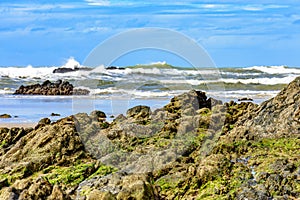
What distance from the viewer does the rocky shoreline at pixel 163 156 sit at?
19.7ft

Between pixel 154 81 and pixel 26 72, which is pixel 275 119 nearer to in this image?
pixel 154 81

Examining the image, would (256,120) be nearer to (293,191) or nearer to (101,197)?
(293,191)

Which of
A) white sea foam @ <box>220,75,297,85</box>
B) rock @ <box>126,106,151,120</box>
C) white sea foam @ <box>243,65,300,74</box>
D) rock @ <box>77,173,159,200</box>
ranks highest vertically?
white sea foam @ <box>243,65,300,74</box>

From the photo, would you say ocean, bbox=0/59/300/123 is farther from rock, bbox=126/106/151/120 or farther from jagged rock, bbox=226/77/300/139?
jagged rock, bbox=226/77/300/139

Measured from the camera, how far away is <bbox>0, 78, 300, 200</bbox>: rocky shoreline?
19.7 feet

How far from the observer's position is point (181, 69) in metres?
44.3

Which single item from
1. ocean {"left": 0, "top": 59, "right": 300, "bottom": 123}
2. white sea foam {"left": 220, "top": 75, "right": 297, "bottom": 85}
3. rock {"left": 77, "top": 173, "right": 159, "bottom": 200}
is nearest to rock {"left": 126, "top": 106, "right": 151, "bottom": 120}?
rock {"left": 77, "top": 173, "right": 159, "bottom": 200}

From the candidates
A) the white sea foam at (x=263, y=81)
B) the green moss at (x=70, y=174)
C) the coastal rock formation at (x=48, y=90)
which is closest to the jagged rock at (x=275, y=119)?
the green moss at (x=70, y=174)

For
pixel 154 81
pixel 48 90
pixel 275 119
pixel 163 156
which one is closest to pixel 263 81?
pixel 154 81

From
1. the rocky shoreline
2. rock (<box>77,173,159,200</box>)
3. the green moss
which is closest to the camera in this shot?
rock (<box>77,173,159,200</box>)

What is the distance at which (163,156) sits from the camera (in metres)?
7.03

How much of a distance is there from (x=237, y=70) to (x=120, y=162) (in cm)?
4051

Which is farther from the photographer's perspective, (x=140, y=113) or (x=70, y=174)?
(x=140, y=113)

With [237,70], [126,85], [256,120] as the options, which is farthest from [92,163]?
[237,70]
